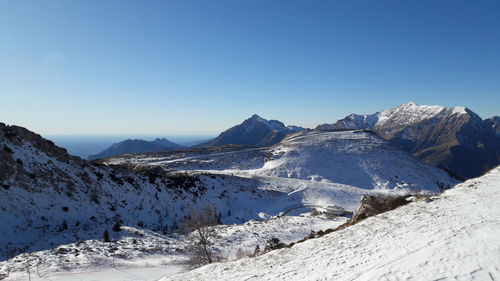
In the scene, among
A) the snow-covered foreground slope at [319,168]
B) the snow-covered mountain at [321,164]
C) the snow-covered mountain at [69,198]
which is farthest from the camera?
the snow-covered mountain at [321,164]

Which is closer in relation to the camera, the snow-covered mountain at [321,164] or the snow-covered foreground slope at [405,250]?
the snow-covered foreground slope at [405,250]

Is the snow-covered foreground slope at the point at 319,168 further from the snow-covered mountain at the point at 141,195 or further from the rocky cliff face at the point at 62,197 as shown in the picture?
the rocky cliff face at the point at 62,197

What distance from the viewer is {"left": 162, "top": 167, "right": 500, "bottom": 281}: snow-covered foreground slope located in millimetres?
8672

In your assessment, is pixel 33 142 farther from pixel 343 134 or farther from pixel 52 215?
pixel 343 134

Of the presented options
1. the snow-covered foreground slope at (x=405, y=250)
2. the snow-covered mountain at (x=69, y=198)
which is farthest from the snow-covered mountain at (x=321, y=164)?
the snow-covered foreground slope at (x=405, y=250)

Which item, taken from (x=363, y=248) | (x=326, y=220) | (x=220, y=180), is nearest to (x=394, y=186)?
(x=326, y=220)

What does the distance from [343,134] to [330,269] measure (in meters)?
89.7

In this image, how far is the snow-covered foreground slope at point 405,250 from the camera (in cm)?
867

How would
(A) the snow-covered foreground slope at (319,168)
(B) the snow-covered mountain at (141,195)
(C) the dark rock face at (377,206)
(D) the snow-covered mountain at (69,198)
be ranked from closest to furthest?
(C) the dark rock face at (377,206)
(B) the snow-covered mountain at (141,195)
(D) the snow-covered mountain at (69,198)
(A) the snow-covered foreground slope at (319,168)

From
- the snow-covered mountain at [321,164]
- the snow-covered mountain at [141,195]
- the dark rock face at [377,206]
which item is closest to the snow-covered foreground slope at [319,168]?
the snow-covered mountain at [321,164]

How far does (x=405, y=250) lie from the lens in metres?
10.2

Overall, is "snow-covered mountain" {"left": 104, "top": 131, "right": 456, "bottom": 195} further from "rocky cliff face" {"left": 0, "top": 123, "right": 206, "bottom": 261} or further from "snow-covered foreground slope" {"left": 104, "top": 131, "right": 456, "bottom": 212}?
"rocky cliff face" {"left": 0, "top": 123, "right": 206, "bottom": 261}

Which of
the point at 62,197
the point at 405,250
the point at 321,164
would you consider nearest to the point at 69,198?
the point at 62,197

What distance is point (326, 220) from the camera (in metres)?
36.1
